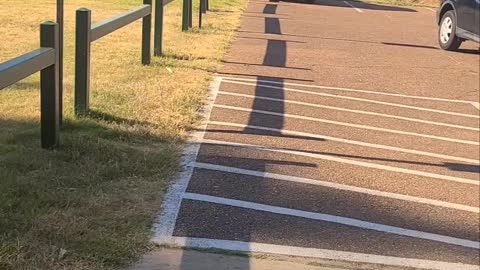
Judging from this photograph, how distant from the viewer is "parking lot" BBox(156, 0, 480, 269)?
4.11 meters

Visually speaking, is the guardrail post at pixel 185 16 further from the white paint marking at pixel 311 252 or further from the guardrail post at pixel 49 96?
the white paint marking at pixel 311 252

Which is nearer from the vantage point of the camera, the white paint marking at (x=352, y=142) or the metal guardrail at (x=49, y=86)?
the metal guardrail at (x=49, y=86)

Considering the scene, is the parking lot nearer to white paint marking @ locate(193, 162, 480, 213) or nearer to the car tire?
white paint marking @ locate(193, 162, 480, 213)

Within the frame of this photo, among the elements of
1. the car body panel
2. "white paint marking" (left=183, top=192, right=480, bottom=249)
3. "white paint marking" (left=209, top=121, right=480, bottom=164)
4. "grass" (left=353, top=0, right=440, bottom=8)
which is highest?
the car body panel

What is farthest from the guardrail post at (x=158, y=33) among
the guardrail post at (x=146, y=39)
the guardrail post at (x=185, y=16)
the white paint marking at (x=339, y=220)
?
the white paint marking at (x=339, y=220)

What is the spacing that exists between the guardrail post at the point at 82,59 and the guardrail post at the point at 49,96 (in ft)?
3.14

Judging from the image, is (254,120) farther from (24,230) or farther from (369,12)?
(369,12)

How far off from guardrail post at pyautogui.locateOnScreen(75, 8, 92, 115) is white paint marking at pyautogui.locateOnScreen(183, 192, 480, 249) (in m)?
2.02

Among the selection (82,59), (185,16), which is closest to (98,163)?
(82,59)

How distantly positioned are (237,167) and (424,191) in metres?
1.41

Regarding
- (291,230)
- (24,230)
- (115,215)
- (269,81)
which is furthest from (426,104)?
(24,230)

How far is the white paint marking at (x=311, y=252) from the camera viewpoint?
3.85 metres

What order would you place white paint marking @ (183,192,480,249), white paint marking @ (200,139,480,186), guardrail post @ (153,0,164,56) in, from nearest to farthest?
white paint marking @ (183,192,480,249) < white paint marking @ (200,139,480,186) < guardrail post @ (153,0,164,56)

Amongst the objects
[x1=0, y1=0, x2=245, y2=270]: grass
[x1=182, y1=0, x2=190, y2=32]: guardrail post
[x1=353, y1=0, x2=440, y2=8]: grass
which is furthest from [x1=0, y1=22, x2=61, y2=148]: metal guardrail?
[x1=353, y1=0, x2=440, y2=8]: grass
